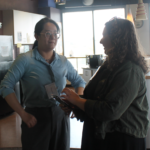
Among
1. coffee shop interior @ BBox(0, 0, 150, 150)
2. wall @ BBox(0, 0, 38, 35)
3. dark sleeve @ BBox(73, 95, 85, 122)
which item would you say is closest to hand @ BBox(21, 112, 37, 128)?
dark sleeve @ BBox(73, 95, 85, 122)

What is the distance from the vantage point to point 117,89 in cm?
98

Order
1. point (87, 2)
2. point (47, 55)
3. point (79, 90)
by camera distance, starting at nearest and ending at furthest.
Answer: point (47, 55), point (79, 90), point (87, 2)

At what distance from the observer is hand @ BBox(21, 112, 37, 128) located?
132 cm

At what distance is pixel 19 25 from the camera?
5473 mm

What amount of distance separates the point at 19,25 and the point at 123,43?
16.2ft

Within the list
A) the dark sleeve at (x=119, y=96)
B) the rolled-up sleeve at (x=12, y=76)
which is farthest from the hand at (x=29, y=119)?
the dark sleeve at (x=119, y=96)

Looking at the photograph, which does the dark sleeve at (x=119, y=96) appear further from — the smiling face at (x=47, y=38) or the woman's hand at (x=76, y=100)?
the smiling face at (x=47, y=38)

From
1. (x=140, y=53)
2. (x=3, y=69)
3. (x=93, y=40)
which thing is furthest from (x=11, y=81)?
(x=93, y=40)

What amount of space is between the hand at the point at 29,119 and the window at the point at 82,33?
5915 millimetres

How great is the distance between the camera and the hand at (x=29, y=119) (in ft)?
4.34

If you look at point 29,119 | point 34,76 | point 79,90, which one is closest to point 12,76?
point 34,76

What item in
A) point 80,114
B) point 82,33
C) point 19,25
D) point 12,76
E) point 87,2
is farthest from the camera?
point 82,33

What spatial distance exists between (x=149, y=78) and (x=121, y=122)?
56.0 inches

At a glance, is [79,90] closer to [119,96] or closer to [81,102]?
[81,102]
